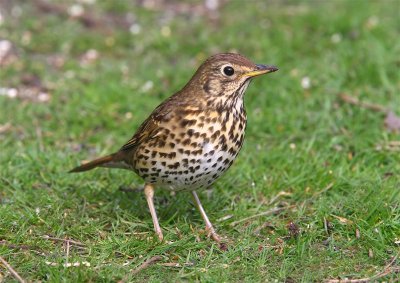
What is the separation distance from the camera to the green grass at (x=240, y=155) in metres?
5.10

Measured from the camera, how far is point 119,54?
9.24 m

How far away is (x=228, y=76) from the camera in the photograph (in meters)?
5.20

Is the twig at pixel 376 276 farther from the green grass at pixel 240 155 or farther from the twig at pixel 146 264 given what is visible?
the twig at pixel 146 264

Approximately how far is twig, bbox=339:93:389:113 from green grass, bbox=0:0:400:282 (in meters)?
0.07

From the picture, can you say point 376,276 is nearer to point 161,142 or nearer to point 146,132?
point 161,142

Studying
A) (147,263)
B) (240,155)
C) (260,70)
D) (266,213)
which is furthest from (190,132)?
(240,155)

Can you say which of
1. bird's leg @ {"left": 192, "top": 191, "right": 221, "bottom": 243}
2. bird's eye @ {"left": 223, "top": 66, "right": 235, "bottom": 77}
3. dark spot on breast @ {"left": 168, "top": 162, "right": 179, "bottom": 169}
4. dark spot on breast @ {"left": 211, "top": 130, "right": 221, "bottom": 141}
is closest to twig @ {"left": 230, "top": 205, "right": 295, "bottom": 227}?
bird's leg @ {"left": 192, "top": 191, "right": 221, "bottom": 243}

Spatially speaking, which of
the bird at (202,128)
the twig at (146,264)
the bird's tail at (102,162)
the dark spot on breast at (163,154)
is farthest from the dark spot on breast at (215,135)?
the bird's tail at (102,162)

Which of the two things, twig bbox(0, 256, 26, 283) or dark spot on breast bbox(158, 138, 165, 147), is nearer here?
twig bbox(0, 256, 26, 283)

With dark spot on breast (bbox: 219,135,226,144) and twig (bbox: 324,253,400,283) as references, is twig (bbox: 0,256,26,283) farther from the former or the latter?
twig (bbox: 324,253,400,283)

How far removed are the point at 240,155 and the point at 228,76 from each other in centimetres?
166

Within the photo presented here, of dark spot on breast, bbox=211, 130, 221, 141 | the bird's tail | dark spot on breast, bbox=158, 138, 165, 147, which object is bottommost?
the bird's tail

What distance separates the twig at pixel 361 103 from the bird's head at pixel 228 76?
247 centimetres

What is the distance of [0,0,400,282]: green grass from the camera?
16.7 ft
